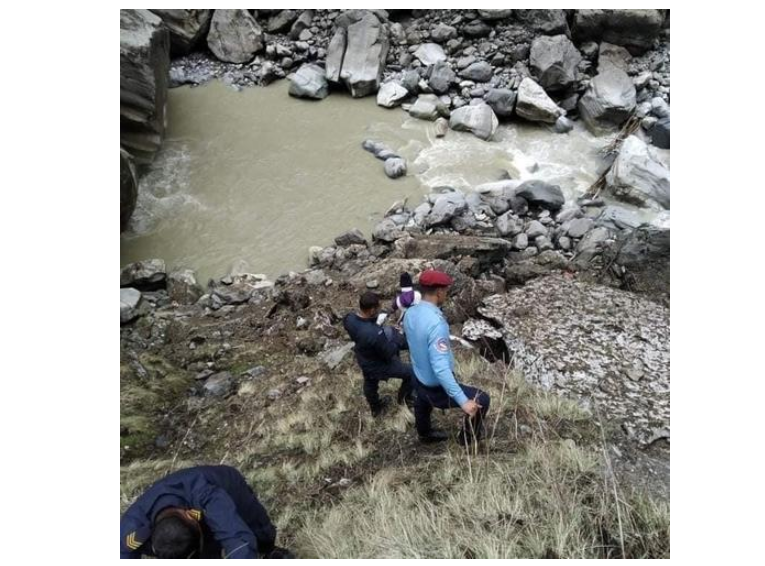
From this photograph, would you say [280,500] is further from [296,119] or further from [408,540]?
[296,119]

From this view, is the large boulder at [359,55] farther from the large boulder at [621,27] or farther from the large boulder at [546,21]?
the large boulder at [621,27]

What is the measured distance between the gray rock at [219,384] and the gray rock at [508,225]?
5906 millimetres

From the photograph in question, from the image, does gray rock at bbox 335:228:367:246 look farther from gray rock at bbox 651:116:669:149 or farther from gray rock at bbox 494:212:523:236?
gray rock at bbox 651:116:669:149

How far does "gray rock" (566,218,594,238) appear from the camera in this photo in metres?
10.8

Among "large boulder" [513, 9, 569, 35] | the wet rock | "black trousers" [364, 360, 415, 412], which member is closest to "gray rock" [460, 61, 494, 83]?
"large boulder" [513, 9, 569, 35]

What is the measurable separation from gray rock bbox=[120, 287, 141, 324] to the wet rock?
228 inches

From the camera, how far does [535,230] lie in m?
10.9

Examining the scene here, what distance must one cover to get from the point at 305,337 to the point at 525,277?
342 centimetres

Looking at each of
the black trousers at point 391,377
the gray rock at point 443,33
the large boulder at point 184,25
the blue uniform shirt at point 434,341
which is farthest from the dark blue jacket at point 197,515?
the large boulder at point 184,25

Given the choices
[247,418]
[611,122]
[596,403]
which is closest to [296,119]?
[611,122]

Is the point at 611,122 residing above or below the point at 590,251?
above

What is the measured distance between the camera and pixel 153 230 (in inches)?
489

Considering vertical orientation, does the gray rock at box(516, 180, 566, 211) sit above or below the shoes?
above

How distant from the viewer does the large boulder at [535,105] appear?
14.7 meters
